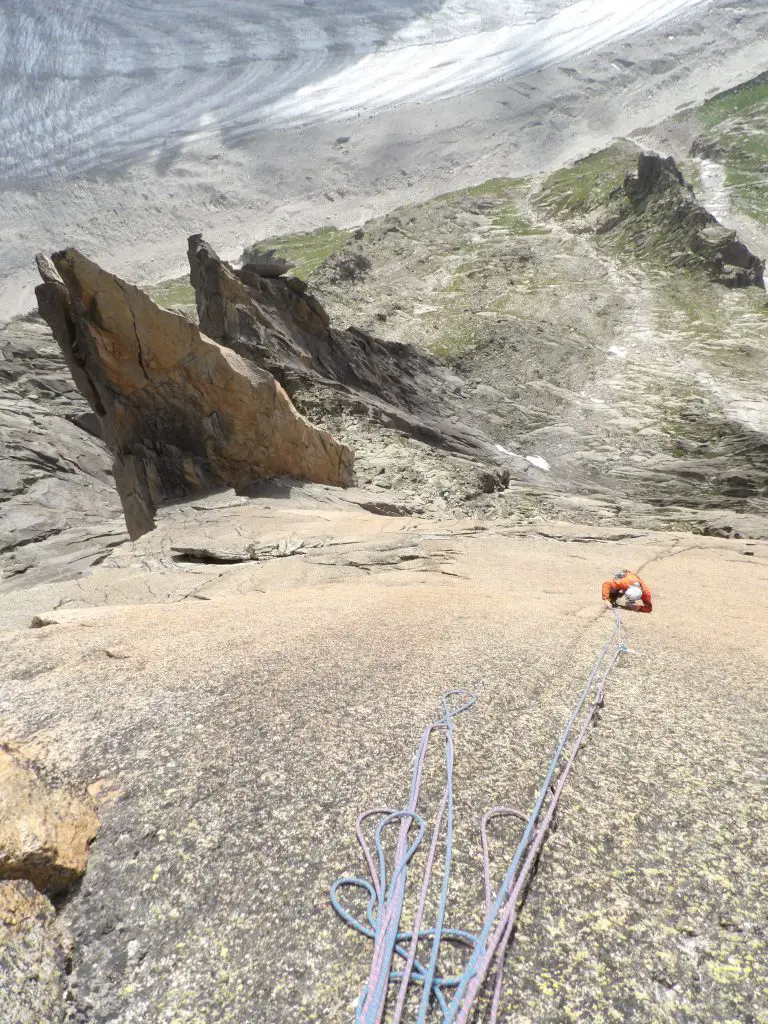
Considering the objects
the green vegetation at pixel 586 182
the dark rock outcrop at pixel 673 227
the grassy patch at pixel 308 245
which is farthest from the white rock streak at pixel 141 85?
the dark rock outcrop at pixel 673 227

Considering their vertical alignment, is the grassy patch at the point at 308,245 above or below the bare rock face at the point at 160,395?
above

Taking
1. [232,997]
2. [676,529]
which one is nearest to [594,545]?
[676,529]

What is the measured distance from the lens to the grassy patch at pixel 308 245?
11981cm

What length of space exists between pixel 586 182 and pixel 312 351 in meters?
92.0

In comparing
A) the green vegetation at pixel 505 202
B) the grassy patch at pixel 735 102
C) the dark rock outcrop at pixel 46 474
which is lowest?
the dark rock outcrop at pixel 46 474

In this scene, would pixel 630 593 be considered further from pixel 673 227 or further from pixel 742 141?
pixel 742 141

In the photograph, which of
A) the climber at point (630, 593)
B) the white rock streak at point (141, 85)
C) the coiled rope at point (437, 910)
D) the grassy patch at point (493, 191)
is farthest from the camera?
the white rock streak at point (141, 85)

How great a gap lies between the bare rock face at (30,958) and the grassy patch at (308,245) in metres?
119

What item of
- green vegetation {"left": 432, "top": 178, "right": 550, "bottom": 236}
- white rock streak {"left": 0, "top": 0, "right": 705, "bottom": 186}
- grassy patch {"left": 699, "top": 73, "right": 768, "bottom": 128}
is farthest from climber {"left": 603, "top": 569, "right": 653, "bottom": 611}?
white rock streak {"left": 0, "top": 0, "right": 705, "bottom": 186}

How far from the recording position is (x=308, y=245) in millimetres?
130500

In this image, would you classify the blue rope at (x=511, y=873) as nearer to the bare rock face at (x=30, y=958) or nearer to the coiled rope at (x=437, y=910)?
the coiled rope at (x=437, y=910)

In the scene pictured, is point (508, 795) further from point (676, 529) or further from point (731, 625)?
point (676, 529)

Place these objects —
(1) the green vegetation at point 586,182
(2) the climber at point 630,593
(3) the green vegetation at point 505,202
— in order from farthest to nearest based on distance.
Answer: (1) the green vegetation at point 586,182 < (3) the green vegetation at point 505,202 < (2) the climber at point 630,593

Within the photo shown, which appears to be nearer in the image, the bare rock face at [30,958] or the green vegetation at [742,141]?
the bare rock face at [30,958]
